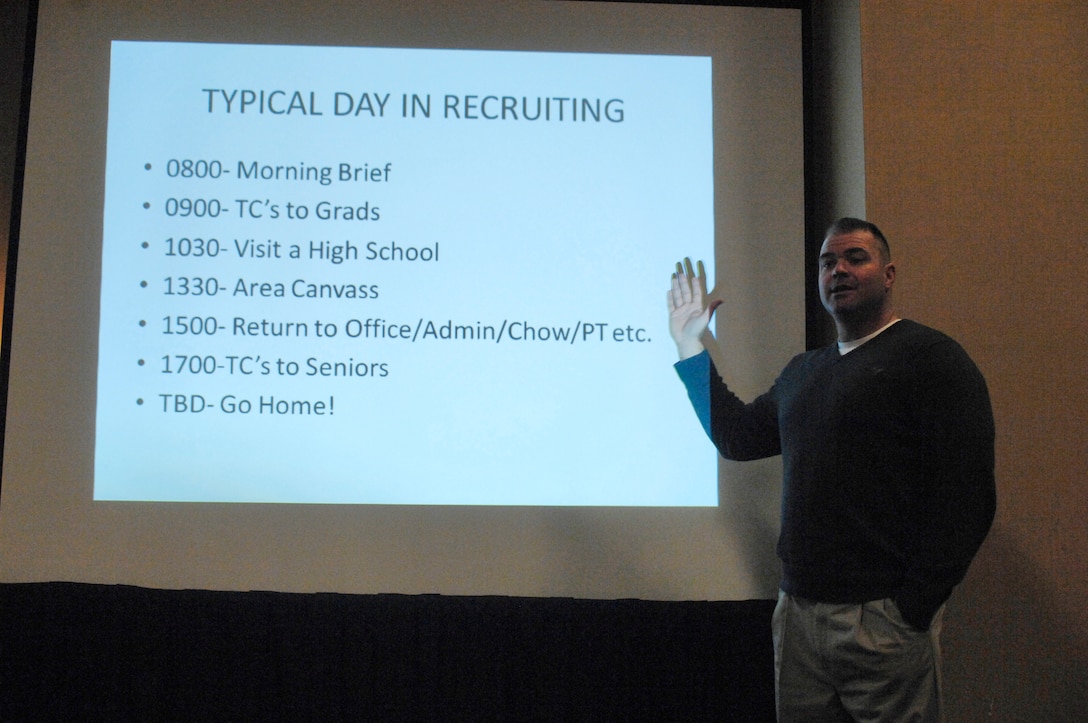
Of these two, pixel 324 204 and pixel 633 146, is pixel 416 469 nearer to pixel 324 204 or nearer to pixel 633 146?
pixel 324 204

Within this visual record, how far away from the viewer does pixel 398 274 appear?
2525 mm

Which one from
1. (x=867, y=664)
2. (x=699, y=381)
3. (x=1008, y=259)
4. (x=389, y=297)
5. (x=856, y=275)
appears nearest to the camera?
(x=867, y=664)

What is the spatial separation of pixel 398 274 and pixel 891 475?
149 centimetres

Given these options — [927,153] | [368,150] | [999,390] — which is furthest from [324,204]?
[999,390]

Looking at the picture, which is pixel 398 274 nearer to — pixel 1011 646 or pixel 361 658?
pixel 361 658

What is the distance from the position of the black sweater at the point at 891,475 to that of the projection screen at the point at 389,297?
680 mm

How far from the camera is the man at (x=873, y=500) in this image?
1.64m

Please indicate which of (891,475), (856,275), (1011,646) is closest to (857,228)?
(856,275)

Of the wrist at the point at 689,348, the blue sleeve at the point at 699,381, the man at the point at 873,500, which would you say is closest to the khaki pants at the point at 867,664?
the man at the point at 873,500

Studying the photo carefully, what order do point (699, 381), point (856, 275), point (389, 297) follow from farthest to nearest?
point (389, 297) < point (699, 381) < point (856, 275)

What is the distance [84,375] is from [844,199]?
235cm

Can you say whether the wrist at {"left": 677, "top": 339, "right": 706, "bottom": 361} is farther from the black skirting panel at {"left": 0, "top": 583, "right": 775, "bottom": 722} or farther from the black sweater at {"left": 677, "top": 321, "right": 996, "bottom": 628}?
the black skirting panel at {"left": 0, "top": 583, "right": 775, "bottom": 722}

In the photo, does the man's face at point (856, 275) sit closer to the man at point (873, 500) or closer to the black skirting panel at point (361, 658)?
the man at point (873, 500)

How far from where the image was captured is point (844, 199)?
2.55 m
